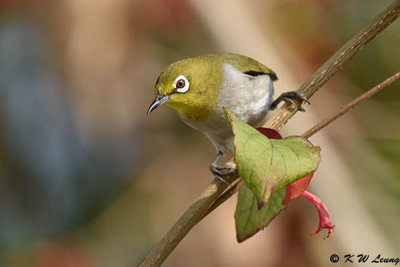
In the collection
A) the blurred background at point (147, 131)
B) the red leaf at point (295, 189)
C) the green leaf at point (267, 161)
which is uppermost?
the green leaf at point (267, 161)

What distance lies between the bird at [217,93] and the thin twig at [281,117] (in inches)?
54.3

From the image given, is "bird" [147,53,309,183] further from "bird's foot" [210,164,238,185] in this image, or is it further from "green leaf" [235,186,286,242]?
"green leaf" [235,186,286,242]

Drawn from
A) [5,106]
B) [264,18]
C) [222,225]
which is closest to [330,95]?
[264,18]

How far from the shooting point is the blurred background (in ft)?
17.2

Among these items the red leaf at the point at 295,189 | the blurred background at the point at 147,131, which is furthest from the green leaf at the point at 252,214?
the blurred background at the point at 147,131

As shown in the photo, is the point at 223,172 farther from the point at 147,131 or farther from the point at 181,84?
the point at 147,131

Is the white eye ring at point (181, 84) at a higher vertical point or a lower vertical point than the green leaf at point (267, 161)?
lower

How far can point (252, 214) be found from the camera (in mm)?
1616

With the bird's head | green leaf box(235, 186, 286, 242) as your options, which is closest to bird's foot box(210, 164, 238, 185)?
green leaf box(235, 186, 286, 242)

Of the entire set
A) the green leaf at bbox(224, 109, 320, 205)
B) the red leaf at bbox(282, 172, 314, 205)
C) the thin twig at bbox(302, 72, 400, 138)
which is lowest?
the red leaf at bbox(282, 172, 314, 205)

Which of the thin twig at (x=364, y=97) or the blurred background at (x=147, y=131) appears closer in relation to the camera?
the thin twig at (x=364, y=97)

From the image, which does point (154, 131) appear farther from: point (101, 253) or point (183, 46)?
point (101, 253)

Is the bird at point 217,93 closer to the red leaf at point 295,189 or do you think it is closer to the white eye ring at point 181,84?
the white eye ring at point 181,84

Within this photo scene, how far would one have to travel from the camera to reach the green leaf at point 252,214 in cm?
158
